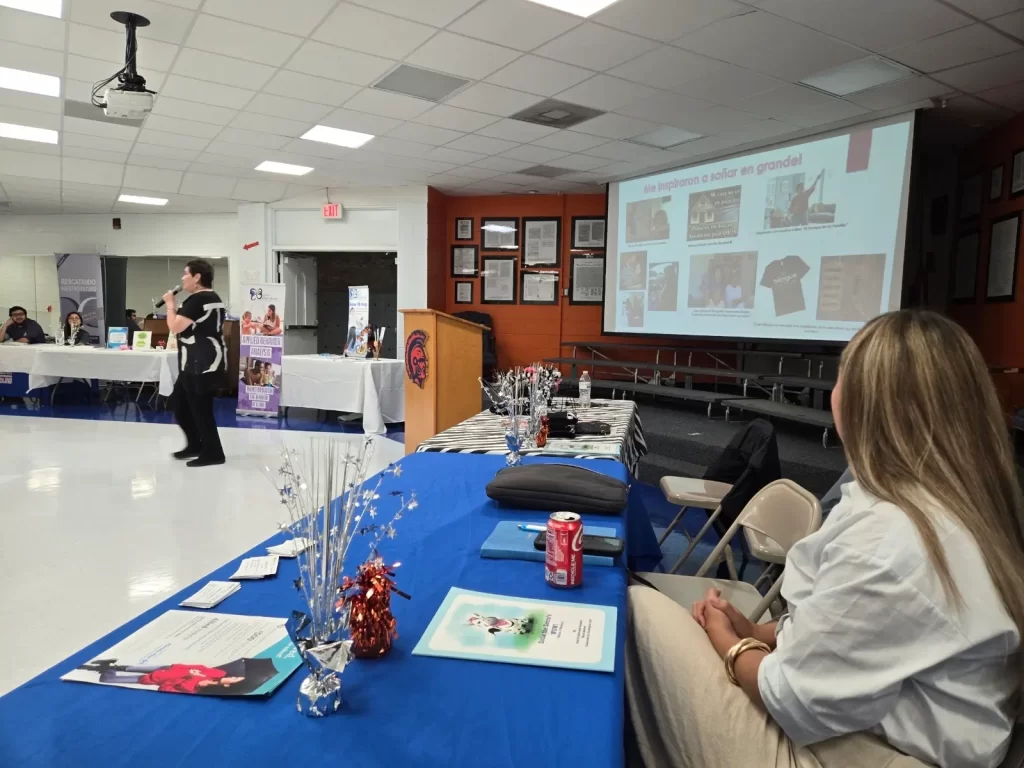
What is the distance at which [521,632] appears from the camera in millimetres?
951

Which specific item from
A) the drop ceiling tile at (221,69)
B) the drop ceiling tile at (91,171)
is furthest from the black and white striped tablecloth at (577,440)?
the drop ceiling tile at (91,171)

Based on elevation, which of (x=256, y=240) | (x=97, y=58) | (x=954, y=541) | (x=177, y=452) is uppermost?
(x=97, y=58)

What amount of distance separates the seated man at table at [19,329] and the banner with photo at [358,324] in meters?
4.51

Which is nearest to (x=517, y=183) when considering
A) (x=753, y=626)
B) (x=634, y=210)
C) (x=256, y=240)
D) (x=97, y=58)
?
(x=634, y=210)

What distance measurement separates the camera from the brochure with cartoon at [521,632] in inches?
34.7

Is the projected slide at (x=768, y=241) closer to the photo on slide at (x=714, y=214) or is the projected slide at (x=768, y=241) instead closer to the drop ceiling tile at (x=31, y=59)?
the photo on slide at (x=714, y=214)

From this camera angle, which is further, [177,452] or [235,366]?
[235,366]

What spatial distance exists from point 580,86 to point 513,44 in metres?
0.84

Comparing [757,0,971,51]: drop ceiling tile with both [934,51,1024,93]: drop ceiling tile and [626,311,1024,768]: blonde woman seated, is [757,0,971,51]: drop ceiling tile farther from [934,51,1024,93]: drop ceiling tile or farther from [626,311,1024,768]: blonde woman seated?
[626,311,1024,768]: blonde woman seated

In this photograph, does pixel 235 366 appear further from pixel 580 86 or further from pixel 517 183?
pixel 580 86

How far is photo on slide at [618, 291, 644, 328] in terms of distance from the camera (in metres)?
7.21

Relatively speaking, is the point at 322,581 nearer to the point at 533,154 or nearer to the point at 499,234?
the point at 533,154

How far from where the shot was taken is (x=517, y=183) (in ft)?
24.9

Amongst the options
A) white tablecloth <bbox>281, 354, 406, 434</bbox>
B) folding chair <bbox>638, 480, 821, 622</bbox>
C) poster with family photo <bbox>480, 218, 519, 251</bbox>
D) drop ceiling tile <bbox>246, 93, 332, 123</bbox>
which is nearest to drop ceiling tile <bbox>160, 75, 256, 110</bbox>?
drop ceiling tile <bbox>246, 93, 332, 123</bbox>
